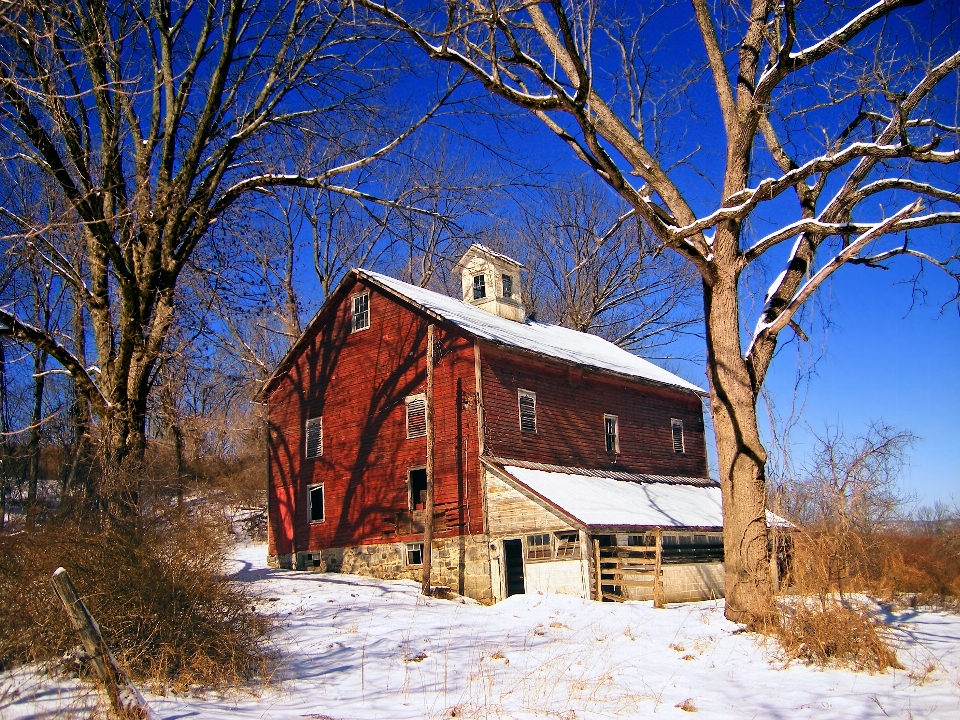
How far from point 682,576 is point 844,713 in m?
13.1

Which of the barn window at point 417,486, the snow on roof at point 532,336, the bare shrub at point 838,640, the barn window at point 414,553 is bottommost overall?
the bare shrub at point 838,640

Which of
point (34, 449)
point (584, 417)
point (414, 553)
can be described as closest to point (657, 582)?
point (414, 553)

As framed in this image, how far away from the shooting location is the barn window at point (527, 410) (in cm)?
2220

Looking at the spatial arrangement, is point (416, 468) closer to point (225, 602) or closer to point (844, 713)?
point (225, 602)

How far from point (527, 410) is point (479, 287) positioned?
6.95 metres

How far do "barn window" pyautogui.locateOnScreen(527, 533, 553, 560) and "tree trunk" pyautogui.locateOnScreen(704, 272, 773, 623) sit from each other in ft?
30.2

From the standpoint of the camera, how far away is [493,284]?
2755 centimetres

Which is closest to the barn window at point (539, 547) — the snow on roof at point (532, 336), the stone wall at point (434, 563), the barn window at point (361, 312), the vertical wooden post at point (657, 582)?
the stone wall at point (434, 563)

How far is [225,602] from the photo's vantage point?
870cm

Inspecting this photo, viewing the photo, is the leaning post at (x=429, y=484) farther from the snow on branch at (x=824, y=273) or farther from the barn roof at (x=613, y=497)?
the snow on branch at (x=824, y=273)

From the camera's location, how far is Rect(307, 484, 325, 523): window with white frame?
24.5 meters

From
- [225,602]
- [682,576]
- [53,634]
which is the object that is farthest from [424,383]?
[53,634]

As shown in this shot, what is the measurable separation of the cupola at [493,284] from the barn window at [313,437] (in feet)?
22.5

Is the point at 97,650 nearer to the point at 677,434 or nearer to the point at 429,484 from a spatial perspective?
the point at 429,484
